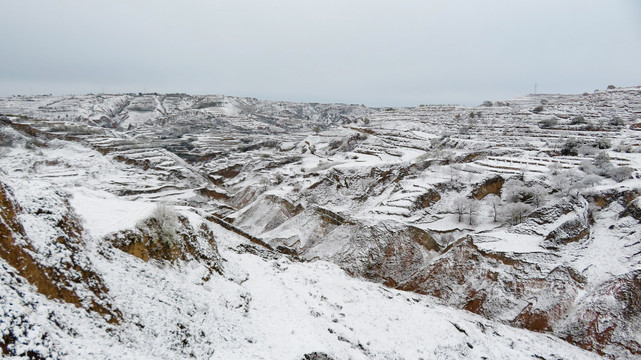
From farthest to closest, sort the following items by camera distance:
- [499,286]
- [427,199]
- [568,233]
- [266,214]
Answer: [266,214] < [427,199] < [568,233] < [499,286]

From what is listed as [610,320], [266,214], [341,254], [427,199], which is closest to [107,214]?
[341,254]

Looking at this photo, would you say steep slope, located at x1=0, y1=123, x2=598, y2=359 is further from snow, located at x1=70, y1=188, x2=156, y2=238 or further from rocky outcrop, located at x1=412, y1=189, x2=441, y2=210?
rocky outcrop, located at x1=412, y1=189, x2=441, y2=210

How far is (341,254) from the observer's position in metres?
35.9

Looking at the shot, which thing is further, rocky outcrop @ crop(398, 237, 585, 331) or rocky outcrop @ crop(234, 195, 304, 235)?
rocky outcrop @ crop(234, 195, 304, 235)

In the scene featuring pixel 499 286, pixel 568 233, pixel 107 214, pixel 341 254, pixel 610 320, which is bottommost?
pixel 341 254

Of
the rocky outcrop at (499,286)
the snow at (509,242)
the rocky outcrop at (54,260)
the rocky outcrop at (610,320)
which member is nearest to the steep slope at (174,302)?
the rocky outcrop at (54,260)

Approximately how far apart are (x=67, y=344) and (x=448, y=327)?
21278mm

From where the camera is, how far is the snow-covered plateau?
38.7 ft

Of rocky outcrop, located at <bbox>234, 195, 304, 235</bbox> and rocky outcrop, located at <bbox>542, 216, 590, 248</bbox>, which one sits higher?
rocky outcrop, located at <bbox>542, 216, 590, 248</bbox>

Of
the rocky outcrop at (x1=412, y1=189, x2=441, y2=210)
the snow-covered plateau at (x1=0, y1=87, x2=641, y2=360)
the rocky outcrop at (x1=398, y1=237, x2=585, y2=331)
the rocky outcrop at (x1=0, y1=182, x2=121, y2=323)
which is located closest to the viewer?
the rocky outcrop at (x1=0, y1=182, x2=121, y2=323)

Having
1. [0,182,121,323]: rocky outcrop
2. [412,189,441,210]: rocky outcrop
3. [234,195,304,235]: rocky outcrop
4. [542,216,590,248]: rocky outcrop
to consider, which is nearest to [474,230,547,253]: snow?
[542,216,590,248]: rocky outcrop

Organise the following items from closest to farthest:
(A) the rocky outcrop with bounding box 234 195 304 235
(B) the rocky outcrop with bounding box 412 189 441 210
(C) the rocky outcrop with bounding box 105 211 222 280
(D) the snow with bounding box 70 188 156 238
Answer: (D) the snow with bounding box 70 188 156 238 < (C) the rocky outcrop with bounding box 105 211 222 280 < (B) the rocky outcrop with bounding box 412 189 441 210 < (A) the rocky outcrop with bounding box 234 195 304 235

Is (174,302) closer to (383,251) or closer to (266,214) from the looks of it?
(383,251)

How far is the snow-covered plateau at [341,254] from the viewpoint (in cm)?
1180
